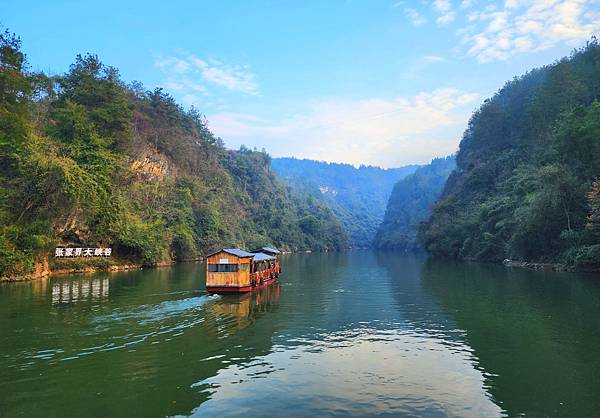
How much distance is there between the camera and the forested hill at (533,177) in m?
46.6

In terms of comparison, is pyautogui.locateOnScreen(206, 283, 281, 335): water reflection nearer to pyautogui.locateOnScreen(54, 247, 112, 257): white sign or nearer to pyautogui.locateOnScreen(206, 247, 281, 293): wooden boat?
pyautogui.locateOnScreen(206, 247, 281, 293): wooden boat

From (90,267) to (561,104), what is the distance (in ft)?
254

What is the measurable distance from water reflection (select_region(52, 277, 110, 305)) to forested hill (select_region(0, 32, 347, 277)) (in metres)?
5.22

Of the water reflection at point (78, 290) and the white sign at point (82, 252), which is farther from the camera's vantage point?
the white sign at point (82, 252)

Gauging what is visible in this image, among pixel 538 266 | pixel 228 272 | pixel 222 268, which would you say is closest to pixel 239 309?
pixel 228 272

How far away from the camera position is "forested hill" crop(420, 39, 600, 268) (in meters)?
46.6

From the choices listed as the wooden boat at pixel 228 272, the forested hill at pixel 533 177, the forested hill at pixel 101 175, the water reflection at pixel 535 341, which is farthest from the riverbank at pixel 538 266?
the forested hill at pixel 101 175

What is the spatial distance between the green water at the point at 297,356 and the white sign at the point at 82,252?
19714mm

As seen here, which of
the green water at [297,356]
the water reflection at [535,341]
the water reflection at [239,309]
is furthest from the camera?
the water reflection at [239,309]

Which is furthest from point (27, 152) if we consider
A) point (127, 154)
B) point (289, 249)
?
point (289, 249)

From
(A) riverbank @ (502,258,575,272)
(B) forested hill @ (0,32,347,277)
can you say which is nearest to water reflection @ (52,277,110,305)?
(B) forested hill @ (0,32,347,277)

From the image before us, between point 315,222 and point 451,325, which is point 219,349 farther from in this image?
point 315,222

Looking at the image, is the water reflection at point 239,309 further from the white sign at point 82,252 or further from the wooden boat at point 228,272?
the white sign at point 82,252

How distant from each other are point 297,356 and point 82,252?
4378 centimetres
